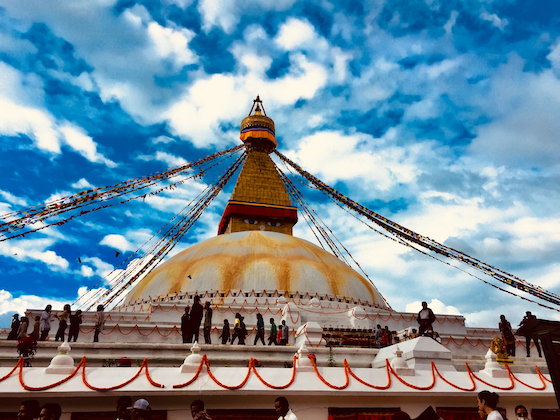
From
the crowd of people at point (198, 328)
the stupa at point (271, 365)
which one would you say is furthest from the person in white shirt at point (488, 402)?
the crowd of people at point (198, 328)

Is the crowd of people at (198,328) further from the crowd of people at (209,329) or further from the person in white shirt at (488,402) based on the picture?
the person in white shirt at (488,402)

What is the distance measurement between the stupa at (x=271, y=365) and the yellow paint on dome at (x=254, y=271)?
61 mm

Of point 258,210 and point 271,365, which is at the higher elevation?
point 258,210

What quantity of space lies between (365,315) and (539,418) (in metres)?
6.18

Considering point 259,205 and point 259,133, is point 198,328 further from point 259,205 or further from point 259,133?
point 259,133

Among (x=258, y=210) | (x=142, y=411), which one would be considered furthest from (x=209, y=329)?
(x=258, y=210)

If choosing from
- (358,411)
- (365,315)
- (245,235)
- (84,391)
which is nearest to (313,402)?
(358,411)

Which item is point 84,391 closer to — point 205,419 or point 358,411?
point 205,419

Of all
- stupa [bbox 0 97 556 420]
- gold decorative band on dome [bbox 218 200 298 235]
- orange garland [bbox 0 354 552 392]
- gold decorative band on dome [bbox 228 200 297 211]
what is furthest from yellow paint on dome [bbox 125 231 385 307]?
orange garland [bbox 0 354 552 392]

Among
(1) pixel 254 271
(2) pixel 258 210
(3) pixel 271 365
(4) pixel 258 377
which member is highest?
(2) pixel 258 210

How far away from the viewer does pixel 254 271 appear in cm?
1554

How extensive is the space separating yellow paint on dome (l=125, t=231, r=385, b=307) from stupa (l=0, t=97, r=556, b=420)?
6cm

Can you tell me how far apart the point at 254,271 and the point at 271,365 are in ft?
25.2

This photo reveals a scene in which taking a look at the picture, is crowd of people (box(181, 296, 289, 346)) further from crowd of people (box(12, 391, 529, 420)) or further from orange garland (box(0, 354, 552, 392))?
crowd of people (box(12, 391, 529, 420))
